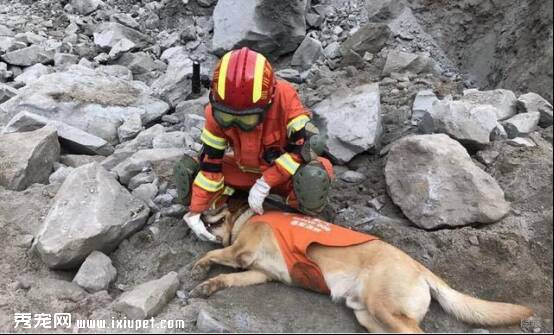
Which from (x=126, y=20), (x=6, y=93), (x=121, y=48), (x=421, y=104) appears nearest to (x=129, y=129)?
(x=6, y=93)

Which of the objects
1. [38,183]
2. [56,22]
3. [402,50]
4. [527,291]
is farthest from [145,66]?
[527,291]

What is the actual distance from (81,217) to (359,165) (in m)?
2.46

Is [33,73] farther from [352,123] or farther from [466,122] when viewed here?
[466,122]

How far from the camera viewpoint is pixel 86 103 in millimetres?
6078

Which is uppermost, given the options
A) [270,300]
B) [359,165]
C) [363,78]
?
[363,78]

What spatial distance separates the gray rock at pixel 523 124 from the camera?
4.53m

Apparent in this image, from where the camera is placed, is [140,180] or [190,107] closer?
[140,180]

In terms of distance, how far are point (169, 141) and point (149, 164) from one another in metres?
0.56

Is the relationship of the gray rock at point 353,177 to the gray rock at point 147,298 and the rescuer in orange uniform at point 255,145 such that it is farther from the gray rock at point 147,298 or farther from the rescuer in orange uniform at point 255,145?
the gray rock at point 147,298

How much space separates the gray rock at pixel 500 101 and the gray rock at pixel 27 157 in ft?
13.2

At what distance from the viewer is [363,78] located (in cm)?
578

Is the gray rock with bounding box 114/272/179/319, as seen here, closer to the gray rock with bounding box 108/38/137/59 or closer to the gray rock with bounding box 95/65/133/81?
the gray rock with bounding box 95/65/133/81

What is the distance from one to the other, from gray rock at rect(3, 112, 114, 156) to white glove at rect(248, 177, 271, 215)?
2.18 metres

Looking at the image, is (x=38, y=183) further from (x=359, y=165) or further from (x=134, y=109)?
(x=359, y=165)
